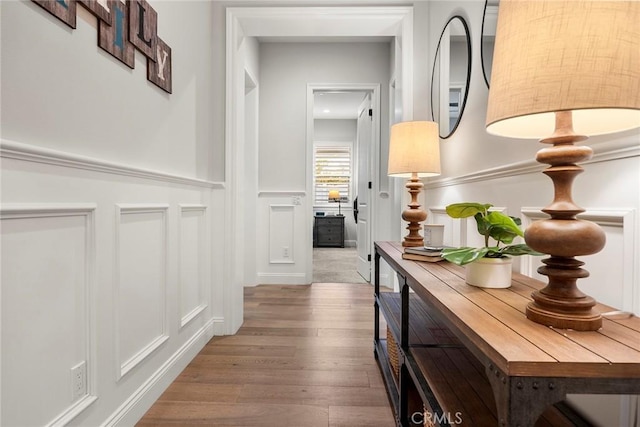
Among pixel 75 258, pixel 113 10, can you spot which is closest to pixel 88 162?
pixel 75 258

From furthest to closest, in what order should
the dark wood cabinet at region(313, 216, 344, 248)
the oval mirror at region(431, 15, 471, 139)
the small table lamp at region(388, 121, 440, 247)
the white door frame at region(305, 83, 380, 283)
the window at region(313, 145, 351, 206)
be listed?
the window at region(313, 145, 351, 206) → the dark wood cabinet at region(313, 216, 344, 248) → the white door frame at region(305, 83, 380, 283) → the oval mirror at region(431, 15, 471, 139) → the small table lamp at region(388, 121, 440, 247)

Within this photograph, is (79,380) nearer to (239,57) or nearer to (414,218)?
(414,218)

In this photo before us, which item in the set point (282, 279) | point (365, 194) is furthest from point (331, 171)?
point (282, 279)

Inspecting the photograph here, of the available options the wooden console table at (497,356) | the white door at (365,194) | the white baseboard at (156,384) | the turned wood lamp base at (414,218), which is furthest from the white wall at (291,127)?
the wooden console table at (497,356)

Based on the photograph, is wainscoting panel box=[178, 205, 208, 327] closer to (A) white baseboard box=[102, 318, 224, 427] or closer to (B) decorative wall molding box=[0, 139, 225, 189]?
(A) white baseboard box=[102, 318, 224, 427]

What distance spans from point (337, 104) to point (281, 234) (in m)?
3.03

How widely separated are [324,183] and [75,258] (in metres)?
6.14

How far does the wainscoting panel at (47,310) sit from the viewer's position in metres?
0.82

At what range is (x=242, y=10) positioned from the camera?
223 cm

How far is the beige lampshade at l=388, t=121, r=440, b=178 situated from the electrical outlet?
148 centimetres

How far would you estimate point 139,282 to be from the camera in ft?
4.53

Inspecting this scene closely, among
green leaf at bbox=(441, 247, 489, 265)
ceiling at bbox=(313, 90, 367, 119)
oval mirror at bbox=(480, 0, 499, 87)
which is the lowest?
green leaf at bbox=(441, 247, 489, 265)

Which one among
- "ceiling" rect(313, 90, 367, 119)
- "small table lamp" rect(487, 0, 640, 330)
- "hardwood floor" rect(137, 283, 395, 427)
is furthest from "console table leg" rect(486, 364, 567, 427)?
"ceiling" rect(313, 90, 367, 119)

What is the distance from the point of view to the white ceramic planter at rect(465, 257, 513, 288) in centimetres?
90
